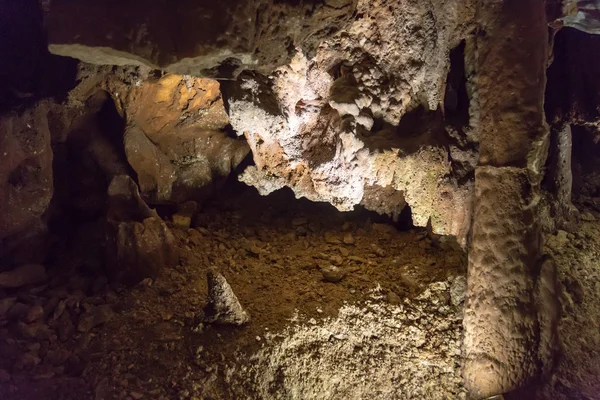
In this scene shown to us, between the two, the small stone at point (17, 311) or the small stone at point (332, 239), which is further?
the small stone at point (332, 239)

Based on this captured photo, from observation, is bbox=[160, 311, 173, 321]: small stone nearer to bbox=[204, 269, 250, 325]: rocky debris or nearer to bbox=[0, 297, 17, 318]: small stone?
bbox=[204, 269, 250, 325]: rocky debris

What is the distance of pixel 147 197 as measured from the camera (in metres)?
2.73

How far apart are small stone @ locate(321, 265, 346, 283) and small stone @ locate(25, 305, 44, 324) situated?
1.38 m

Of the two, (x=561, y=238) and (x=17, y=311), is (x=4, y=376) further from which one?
(x=561, y=238)

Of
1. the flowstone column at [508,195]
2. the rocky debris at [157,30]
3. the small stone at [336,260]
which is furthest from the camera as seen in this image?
the small stone at [336,260]

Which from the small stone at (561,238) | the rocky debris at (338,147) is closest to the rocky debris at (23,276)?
the rocky debris at (338,147)

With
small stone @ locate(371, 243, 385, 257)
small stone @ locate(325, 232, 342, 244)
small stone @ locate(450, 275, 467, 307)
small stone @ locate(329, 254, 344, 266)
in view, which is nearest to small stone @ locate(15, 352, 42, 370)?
small stone @ locate(329, 254, 344, 266)

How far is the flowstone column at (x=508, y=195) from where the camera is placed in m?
1.66

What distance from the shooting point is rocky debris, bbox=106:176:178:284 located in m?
A: 2.15

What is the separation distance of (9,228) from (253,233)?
1321 mm

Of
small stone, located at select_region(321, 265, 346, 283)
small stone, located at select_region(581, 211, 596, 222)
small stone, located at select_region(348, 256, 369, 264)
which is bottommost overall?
small stone, located at select_region(321, 265, 346, 283)

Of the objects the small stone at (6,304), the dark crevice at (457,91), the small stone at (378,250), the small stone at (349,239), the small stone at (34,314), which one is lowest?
the small stone at (34,314)

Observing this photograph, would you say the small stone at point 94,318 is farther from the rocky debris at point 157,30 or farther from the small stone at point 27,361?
the rocky debris at point 157,30

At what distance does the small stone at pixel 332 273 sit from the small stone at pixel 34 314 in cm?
Answer: 138
